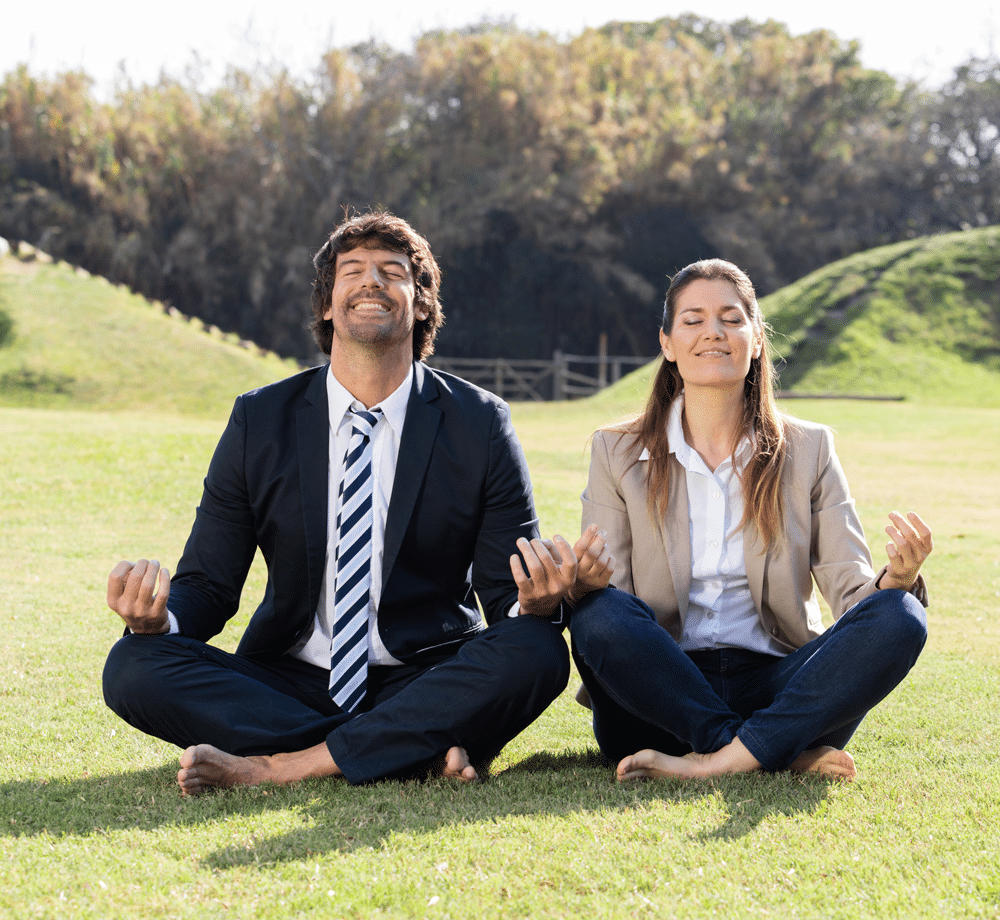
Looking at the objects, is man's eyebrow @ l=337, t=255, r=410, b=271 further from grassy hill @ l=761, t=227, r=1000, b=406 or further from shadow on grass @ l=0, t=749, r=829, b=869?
grassy hill @ l=761, t=227, r=1000, b=406

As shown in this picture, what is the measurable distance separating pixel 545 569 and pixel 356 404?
0.95 metres

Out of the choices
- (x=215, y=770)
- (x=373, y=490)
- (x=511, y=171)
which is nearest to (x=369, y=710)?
(x=215, y=770)

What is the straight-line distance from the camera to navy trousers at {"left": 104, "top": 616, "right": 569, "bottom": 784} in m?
3.20

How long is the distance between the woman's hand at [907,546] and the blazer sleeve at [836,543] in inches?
5.5

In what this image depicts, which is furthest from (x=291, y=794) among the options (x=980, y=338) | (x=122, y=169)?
(x=122, y=169)

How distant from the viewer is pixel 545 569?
3182 millimetres

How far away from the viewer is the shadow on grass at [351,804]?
9.20 ft

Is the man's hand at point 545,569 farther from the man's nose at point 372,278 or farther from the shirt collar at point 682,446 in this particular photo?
the man's nose at point 372,278

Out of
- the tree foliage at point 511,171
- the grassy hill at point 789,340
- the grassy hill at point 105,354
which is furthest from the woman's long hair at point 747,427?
the tree foliage at point 511,171

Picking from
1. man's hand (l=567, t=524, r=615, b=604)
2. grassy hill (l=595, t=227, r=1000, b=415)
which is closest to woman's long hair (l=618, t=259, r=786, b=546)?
man's hand (l=567, t=524, r=615, b=604)

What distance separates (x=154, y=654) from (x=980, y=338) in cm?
2965

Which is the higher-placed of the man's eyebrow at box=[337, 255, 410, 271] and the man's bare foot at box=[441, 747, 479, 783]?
the man's eyebrow at box=[337, 255, 410, 271]

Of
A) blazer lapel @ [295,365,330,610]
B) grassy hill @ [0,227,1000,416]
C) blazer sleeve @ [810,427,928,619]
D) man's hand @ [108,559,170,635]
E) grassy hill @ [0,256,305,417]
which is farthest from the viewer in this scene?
grassy hill @ [0,227,1000,416]

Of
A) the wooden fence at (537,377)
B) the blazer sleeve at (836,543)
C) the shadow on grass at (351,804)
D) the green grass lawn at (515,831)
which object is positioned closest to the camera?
the green grass lawn at (515,831)
